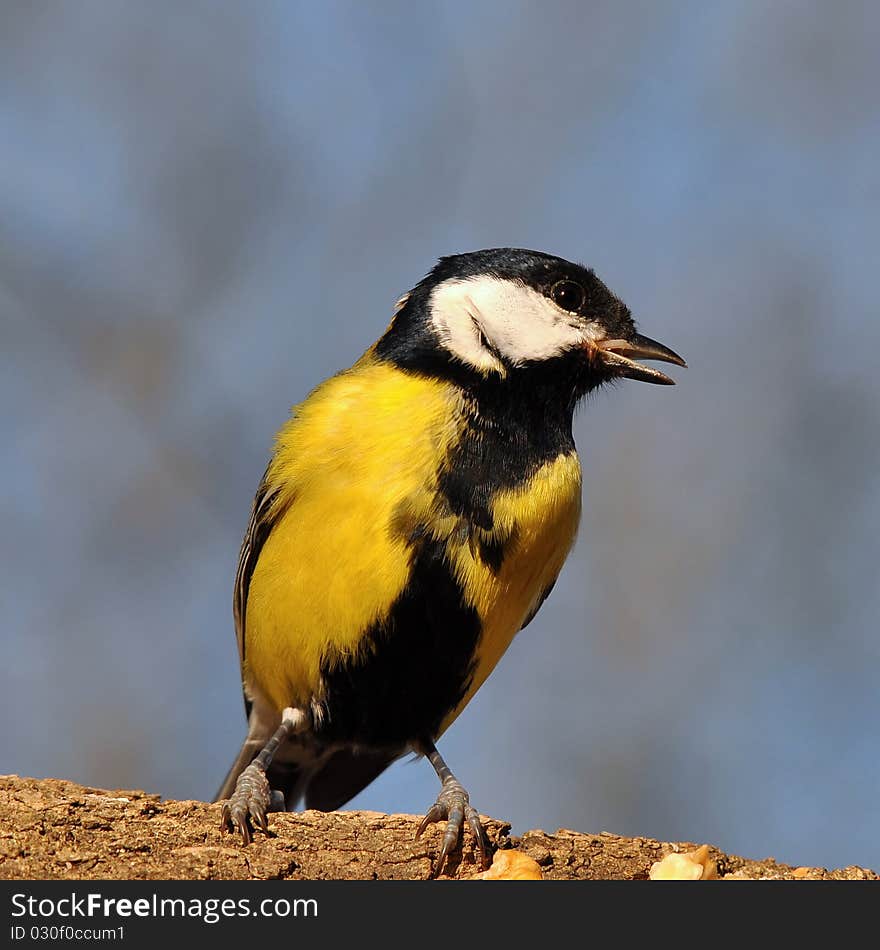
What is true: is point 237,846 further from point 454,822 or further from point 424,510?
point 424,510

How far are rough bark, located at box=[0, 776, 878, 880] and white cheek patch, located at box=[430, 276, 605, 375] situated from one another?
166 centimetres

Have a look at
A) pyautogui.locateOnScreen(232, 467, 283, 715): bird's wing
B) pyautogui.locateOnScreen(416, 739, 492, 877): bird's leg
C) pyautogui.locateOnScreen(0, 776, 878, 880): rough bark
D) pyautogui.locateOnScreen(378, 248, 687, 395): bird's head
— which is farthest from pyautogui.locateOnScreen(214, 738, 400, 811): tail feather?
pyautogui.locateOnScreen(378, 248, 687, 395): bird's head

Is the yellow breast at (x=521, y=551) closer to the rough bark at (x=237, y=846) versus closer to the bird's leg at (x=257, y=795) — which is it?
the bird's leg at (x=257, y=795)

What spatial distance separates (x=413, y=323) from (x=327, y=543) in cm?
94

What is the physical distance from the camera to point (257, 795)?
3570 mm

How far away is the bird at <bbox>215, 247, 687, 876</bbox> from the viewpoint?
4.06 metres

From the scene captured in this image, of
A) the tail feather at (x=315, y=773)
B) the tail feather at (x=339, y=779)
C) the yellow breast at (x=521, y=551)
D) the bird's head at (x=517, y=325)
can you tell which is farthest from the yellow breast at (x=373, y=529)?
the tail feather at (x=339, y=779)

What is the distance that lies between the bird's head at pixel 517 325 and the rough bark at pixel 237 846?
163 cm

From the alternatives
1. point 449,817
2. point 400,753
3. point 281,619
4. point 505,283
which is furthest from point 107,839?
point 505,283

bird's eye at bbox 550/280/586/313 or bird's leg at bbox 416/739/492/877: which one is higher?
bird's eye at bbox 550/280/586/313

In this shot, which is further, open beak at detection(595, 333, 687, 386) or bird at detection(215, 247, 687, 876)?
open beak at detection(595, 333, 687, 386)

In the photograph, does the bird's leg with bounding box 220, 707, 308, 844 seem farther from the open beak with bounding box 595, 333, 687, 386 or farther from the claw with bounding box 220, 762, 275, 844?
the open beak with bounding box 595, 333, 687, 386
